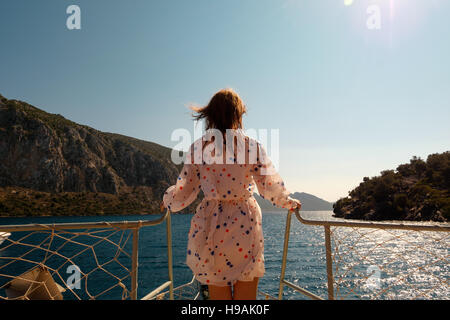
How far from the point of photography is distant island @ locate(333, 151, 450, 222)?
5019cm

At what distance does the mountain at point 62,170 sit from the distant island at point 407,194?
7123 cm

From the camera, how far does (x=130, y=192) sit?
95.6 meters

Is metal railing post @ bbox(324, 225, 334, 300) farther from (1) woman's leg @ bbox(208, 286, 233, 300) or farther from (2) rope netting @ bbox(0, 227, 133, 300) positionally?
(2) rope netting @ bbox(0, 227, 133, 300)

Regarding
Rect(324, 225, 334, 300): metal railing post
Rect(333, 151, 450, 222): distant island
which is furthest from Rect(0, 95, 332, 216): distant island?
A: Rect(324, 225, 334, 300): metal railing post

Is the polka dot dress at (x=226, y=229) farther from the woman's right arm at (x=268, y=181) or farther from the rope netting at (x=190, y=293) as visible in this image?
the rope netting at (x=190, y=293)

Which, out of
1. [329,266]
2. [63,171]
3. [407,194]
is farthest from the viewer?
[63,171]

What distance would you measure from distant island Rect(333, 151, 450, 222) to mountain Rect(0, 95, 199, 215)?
7123 centimetres

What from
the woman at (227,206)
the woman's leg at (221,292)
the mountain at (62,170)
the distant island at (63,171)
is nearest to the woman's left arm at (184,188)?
the woman at (227,206)

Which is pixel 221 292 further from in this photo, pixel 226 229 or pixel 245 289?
pixel 226 229

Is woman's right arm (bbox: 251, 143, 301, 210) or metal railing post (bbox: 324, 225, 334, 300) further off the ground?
woman's right arm (bbox: 251, 143, 301, 210)

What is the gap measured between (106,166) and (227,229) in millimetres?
99954

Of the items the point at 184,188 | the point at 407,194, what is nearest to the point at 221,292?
the point at 184,188

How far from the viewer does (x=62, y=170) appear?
8150 cm

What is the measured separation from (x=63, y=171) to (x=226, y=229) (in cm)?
9628
